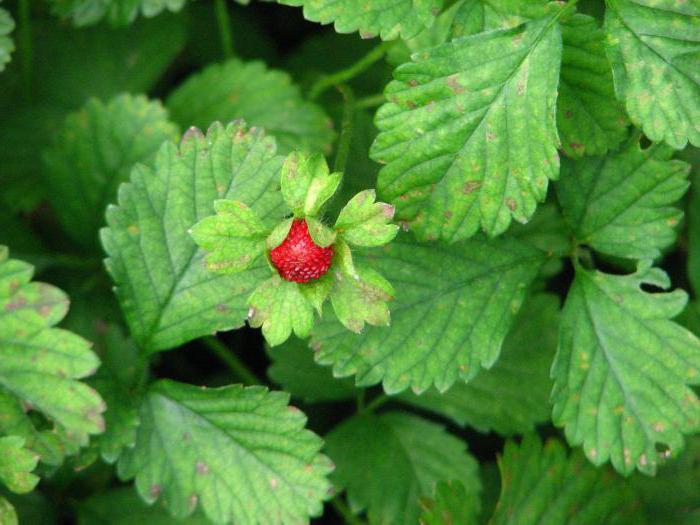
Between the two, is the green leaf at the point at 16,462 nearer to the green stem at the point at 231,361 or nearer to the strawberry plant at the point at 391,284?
the strawberry plant at the point at 391,284

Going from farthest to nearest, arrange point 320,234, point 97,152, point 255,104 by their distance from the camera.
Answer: point 255,104, point 97,152, point 320,234

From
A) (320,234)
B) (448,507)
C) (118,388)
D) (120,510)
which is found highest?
(320,234)

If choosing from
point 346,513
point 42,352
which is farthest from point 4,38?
point 346,513

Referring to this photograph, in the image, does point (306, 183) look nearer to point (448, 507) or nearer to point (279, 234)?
point (279, 234)

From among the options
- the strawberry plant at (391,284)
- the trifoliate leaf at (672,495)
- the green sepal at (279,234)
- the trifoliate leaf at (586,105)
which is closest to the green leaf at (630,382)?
the strawberry plant at (391,284)

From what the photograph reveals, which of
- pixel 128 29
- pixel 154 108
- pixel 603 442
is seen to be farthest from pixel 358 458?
pixel 128 29
